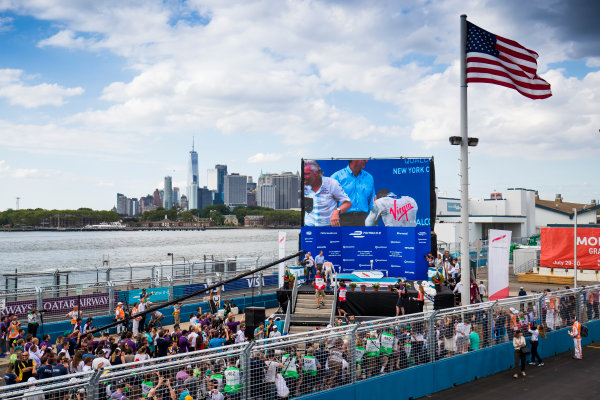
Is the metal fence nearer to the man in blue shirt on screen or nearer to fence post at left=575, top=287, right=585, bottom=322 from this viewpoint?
the man in blue shirt on screen

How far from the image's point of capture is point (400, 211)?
2867 centimetres

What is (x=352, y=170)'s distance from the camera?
1161 inches

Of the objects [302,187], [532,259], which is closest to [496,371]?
[302,187]

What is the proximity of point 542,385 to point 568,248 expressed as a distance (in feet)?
87.9

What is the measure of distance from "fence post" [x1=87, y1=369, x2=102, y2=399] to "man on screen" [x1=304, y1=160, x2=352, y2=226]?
73.6 ft

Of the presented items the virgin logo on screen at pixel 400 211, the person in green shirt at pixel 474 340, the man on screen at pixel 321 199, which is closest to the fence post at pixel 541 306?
the person in green shirt at pixel 474 340

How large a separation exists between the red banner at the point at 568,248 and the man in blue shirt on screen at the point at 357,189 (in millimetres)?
15500

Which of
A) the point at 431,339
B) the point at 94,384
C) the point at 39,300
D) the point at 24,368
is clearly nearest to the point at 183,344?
the point at 24,368

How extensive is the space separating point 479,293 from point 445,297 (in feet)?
9.93

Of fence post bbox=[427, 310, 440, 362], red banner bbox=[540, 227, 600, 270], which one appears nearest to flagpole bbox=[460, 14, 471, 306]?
fence post bbox=[427, 310, 440, 362]

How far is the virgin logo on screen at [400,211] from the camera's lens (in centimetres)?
2853

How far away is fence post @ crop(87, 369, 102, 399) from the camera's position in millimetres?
7548

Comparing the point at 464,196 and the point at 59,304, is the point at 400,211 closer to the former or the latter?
the point at 464,196

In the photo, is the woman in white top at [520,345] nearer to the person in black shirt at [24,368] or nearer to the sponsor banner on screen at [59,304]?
the person in black shirt at [24,368]
